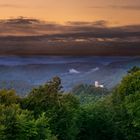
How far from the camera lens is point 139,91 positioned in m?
50.0

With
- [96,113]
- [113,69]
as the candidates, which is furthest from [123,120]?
A: [113,69]

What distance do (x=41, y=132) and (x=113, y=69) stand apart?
266ft

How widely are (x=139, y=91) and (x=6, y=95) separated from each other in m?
15.2

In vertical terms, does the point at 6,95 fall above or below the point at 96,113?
above

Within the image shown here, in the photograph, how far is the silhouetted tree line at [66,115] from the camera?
3384 cm

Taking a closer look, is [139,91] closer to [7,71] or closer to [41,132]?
[41,132]

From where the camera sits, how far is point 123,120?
166ft

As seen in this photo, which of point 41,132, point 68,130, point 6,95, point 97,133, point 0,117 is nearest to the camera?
point 0,117

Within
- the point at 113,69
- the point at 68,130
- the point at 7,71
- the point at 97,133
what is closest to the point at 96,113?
the point at 97,133

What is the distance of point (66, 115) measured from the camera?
42.4 m

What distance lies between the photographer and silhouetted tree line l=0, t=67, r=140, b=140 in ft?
111

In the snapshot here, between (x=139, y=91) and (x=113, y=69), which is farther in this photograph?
(x=113, y=69)

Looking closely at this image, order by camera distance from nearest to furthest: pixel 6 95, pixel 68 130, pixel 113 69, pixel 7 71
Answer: pixel 6 95 < pixel 68 130 < pixel 7 71 < pixel 113 69

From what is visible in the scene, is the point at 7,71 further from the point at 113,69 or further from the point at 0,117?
the point at 0,117
